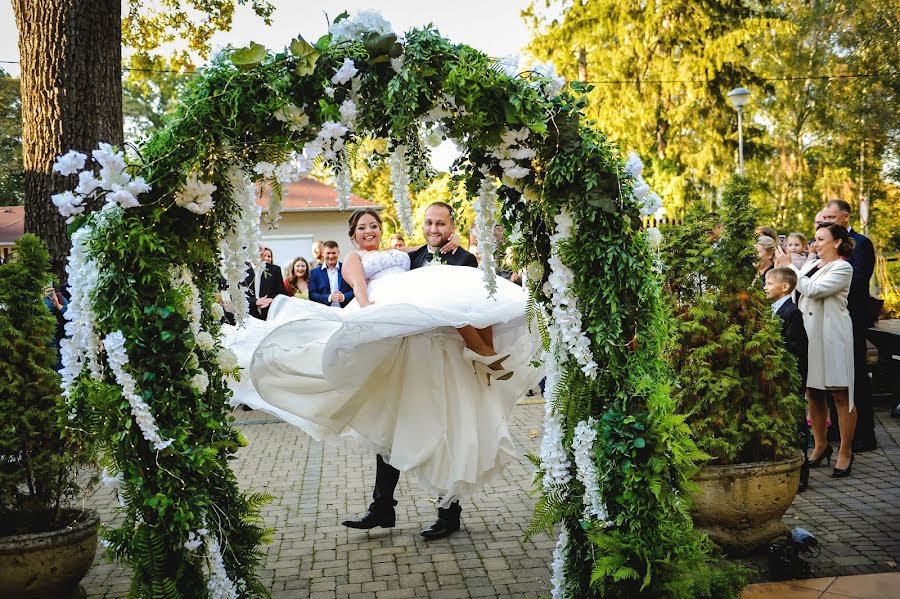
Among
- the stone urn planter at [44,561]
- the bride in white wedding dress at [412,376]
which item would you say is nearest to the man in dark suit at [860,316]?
the bride in white wedding dress at [412,376]

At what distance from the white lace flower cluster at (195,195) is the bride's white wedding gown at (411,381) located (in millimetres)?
1639

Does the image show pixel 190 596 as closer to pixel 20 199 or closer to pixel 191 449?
pixel 191 449

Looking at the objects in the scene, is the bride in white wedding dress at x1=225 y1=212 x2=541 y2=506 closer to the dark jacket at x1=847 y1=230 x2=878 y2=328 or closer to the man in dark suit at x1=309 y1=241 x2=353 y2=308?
the dark jacket at x1=847 y1=230 x2=878 y2=328

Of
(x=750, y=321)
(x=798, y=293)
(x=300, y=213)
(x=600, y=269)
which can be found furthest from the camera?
(x=300, y=213)

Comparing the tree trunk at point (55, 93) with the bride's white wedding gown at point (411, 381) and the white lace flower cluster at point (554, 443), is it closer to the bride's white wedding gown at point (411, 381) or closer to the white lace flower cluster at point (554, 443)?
the bride's white wedding gown at point (411, 381)

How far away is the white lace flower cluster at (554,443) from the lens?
13.3 ft

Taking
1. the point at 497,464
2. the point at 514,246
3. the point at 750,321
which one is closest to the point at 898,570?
the point at 750,321

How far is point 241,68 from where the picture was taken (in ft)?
11.7

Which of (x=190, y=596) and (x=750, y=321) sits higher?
(x=750, y=321)

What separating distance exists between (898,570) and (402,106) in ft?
13.6

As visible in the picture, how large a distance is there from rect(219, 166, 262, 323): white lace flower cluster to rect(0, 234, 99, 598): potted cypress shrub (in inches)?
52.5

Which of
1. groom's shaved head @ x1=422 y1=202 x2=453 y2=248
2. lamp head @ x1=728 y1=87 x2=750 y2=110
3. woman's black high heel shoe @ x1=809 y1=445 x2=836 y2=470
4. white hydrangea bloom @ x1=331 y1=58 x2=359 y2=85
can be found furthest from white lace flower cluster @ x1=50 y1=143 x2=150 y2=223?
lamp head @ x1=728 y1=87 x2=750 y2=110

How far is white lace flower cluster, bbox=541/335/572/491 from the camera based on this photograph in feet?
13.3

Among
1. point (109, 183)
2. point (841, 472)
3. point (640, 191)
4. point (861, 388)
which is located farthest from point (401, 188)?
point (861, 388)
